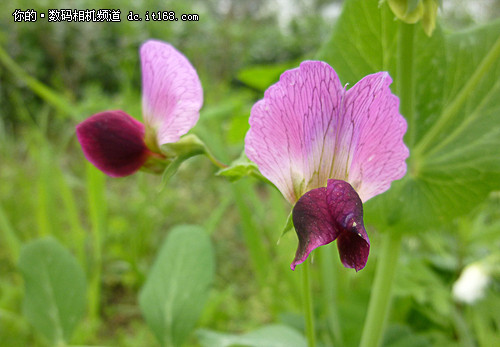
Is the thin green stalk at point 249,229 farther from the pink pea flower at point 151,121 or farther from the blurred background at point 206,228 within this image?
the pink pea flower at point 151,121

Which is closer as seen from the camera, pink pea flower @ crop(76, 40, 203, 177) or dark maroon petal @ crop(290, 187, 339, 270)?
dark maroon petal @ crop(290, 187, 339, 270)

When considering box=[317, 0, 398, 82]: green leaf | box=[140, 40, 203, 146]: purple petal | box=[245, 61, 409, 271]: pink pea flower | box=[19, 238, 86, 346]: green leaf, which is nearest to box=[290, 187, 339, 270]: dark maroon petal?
box=[245, 61, 409, 271]: pink pea flower

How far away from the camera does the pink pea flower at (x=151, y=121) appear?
39cm

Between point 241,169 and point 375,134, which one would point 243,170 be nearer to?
point 241,169

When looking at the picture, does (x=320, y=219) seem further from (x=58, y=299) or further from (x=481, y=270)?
(x=481, y=270)

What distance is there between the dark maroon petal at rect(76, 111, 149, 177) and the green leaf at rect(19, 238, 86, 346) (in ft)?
0.90

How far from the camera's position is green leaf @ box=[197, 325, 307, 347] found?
1.83 ft

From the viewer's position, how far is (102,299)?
1.45 metres

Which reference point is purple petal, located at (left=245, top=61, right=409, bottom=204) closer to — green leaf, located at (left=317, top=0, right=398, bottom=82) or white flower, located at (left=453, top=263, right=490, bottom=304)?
green leaf, located at (left=317, top=0, right=398, bottom=82)

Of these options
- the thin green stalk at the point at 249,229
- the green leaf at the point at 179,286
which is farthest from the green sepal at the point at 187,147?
the thin green stalk at the point at 249,229

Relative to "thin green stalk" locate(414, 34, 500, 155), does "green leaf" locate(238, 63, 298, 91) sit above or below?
above

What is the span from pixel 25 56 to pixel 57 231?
4.25 meters

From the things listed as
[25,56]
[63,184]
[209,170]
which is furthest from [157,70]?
[25,56]

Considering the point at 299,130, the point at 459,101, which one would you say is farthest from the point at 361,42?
the point at 299,130
